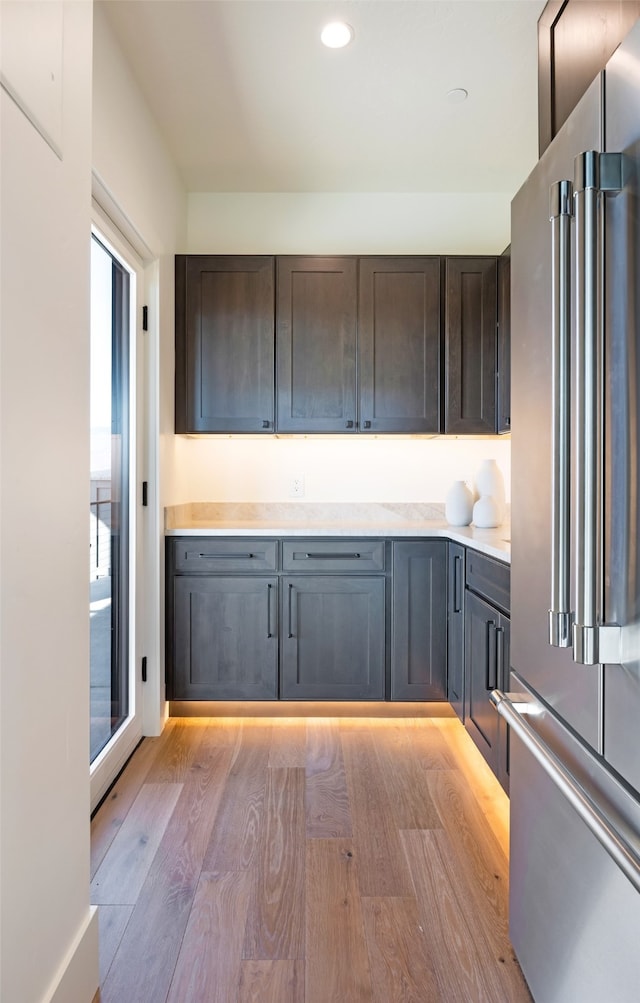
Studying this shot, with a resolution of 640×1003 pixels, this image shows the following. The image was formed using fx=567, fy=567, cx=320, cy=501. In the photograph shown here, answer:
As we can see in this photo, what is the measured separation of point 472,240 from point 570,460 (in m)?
2.82

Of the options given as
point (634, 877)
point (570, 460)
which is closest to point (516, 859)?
point (634, 877)

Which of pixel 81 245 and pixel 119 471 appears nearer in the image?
pixel 81 245

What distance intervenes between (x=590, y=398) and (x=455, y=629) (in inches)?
77.3

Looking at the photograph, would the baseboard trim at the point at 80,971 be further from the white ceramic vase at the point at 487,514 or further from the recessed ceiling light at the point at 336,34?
the recessed ceiling light at the point at 336,34

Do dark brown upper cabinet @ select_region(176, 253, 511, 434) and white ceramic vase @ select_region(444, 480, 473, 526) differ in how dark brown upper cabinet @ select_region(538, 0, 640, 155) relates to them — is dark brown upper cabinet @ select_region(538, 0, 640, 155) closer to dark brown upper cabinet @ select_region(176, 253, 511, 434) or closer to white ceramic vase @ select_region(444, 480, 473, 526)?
dark brown upper cabinet @ select_region(176, 253, 511, 434)

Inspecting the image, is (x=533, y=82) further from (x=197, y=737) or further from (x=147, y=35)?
(x=197, y=737)

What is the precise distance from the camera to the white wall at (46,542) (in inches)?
36.4

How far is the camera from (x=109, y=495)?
88.9 inches

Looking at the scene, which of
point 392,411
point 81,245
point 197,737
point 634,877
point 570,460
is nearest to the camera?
point 634,877

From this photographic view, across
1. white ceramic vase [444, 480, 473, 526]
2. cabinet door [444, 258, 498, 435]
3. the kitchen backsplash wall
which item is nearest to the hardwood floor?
white ceramic vase [444, 480, 473, 526]

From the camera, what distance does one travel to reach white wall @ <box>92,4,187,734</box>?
197 centimetres

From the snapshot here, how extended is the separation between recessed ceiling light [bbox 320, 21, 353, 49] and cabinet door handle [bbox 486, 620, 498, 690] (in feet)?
7.13

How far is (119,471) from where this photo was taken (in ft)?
7.80

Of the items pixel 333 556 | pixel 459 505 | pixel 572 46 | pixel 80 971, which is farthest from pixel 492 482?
pixel 80 971
